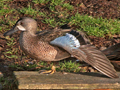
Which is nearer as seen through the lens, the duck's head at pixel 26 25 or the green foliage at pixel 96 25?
the duck's head at pixel 26 25

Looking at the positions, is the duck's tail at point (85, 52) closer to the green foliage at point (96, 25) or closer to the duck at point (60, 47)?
the duck at point (60, 47)

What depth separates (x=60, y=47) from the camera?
10.7ft

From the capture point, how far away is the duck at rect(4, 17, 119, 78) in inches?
121

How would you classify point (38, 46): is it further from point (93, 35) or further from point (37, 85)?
point (93, 35)

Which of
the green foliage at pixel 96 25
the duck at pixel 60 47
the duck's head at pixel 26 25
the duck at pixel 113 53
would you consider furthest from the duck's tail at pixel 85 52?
the green foliage at pixel 96 25

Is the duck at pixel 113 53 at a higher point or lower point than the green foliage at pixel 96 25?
lower

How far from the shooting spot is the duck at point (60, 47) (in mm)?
3078

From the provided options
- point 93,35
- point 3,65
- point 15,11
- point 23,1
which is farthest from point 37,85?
point 23,1

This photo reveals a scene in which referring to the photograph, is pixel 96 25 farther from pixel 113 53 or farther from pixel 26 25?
pixel 26 25

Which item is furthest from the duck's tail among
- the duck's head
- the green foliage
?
the green foliage

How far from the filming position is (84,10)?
6441 mm

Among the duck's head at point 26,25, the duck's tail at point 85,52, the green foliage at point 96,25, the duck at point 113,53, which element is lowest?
the duck at point 113,53

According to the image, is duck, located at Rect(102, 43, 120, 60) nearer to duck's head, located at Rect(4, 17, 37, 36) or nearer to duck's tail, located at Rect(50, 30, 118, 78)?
duck's tail, located at Rect(50, 30, 118, 78)

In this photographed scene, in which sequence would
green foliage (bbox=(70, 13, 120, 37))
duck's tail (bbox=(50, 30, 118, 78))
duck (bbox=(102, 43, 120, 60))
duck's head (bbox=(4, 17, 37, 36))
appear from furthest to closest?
green foliage (bbox=(70, 13, 120, 37)) → duck (bbox=(102, 43, 120, 60)) → duck's head (bbox=(4, 17, 37, 36)) → duck's tail (bbox=(50, 30, 118, 78))
